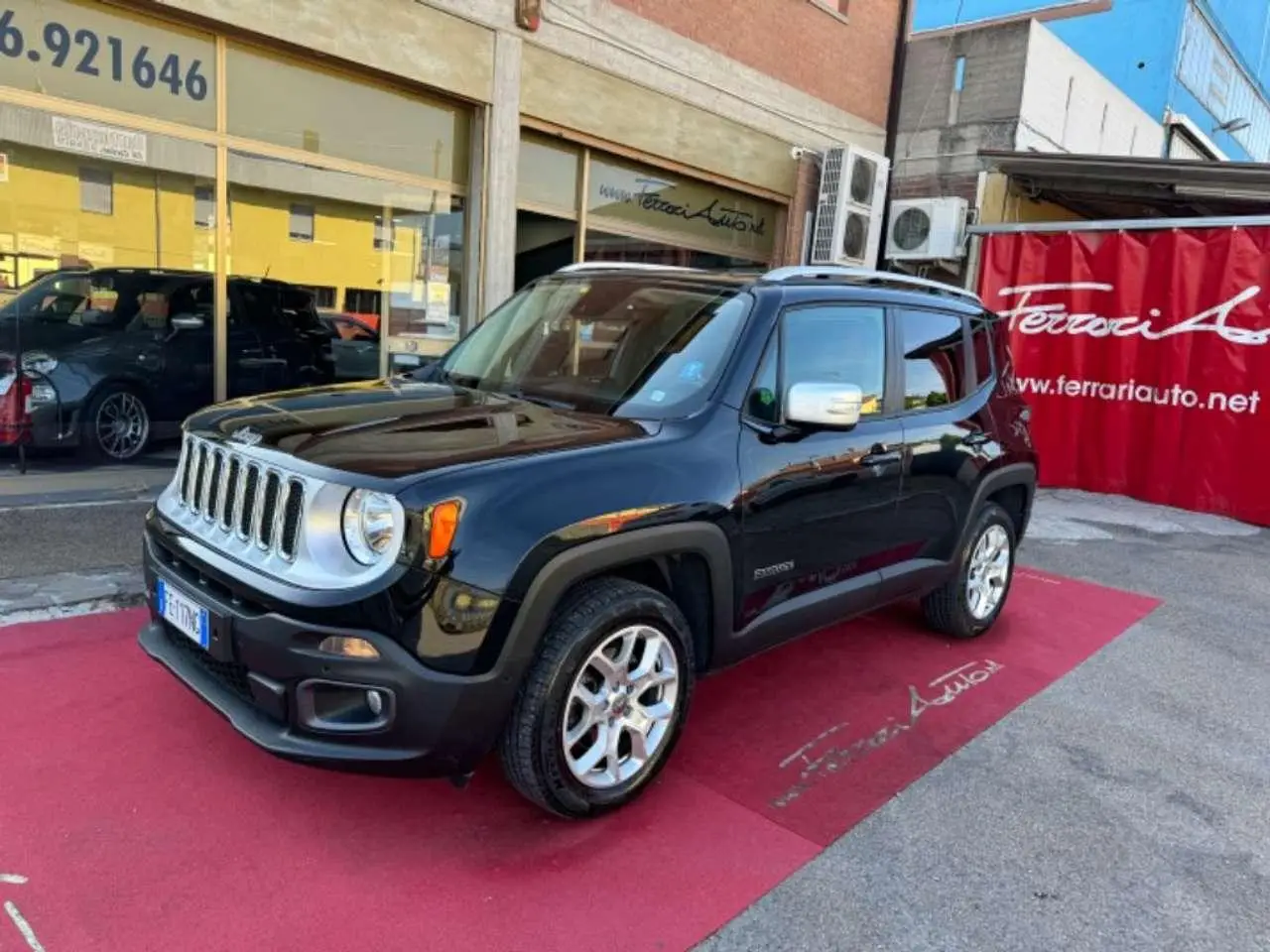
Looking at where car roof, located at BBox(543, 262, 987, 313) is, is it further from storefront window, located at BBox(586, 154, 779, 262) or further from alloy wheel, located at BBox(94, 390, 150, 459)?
storefront window, located at BBox(586, 154, 779, 262)

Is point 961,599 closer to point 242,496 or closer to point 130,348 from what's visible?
point 242,496

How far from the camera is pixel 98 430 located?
671 centimetres

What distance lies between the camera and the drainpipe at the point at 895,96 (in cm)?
1210

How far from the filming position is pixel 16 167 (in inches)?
243

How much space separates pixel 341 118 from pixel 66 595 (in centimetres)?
459

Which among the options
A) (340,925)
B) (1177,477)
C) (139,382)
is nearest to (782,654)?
(340,925)

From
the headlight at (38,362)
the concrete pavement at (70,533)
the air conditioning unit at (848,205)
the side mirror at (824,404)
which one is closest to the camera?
Result: the side mirror at (824,404)

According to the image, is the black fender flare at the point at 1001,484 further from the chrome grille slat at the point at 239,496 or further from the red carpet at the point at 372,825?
Answer: the chrome grille slat at the point at 239,496

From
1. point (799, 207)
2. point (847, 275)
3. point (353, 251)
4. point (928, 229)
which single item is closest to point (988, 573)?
point (847, 275)

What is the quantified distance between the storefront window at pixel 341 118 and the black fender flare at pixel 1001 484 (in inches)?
220

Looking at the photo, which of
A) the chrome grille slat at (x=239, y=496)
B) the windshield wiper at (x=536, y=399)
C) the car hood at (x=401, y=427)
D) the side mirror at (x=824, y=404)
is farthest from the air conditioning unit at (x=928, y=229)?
the chrome grille slat at (x=239, y=496)

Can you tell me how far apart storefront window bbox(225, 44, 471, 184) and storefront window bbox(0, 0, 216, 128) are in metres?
0.26

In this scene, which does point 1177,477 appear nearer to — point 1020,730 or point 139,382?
point 1020,730

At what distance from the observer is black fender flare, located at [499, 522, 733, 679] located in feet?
8.66
